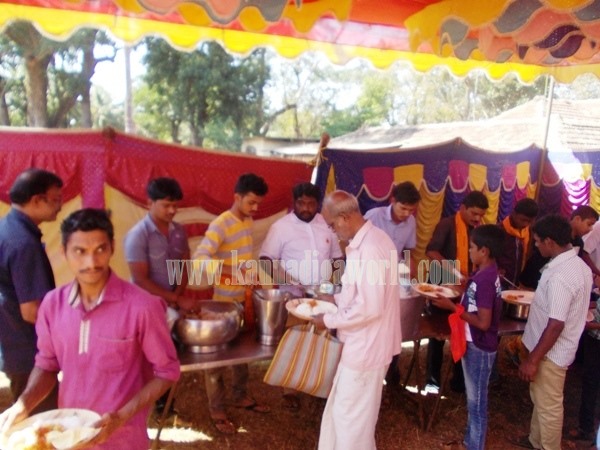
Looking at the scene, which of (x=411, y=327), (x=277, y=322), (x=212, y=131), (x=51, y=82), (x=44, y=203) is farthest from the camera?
(x=212, y=131)

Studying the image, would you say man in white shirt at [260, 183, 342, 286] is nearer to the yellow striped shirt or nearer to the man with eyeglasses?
the yellow striped shirt

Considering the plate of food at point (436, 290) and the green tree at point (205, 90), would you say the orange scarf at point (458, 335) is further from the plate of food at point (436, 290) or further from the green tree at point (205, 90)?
the green tree at point (205, 90)

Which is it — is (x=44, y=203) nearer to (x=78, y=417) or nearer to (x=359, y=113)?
(x=78, y=417)

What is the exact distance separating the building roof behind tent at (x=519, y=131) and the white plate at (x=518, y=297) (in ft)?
14.8

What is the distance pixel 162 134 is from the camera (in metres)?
20.8

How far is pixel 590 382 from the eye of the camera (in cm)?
342

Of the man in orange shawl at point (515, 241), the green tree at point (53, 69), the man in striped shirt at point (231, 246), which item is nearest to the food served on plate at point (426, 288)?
the man in orange shawl at point (515, 241)

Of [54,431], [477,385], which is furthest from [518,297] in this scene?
[54,431]

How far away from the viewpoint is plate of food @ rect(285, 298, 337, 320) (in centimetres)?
275

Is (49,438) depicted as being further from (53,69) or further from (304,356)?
(53,69)

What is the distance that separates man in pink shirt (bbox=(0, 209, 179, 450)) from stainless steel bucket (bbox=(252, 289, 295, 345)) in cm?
111

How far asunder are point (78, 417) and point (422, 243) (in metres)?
5.58

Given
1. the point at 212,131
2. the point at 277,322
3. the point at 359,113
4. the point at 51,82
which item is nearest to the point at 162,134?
the point at 212,131

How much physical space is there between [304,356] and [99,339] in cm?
133
